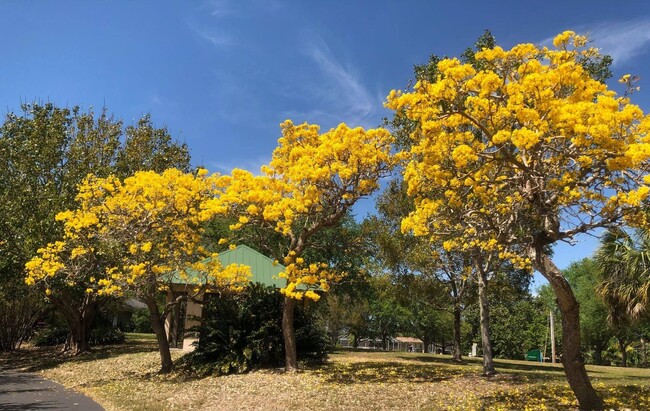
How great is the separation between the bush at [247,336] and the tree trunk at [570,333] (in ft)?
28.1

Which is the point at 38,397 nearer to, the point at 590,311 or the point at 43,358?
the point at 43,358

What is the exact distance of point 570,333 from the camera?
7.63m

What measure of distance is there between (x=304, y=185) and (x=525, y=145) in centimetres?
641

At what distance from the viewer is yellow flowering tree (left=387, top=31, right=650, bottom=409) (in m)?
7.17

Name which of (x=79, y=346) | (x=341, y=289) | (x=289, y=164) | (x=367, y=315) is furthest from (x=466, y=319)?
(x=289, y=164)

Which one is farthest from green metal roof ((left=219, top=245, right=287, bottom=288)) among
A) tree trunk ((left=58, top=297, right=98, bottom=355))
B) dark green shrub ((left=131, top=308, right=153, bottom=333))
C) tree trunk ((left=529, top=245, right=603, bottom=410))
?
dark green shrub ((left=131, top=308, right=153, bottom=333))

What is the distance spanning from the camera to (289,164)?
43.9 ft

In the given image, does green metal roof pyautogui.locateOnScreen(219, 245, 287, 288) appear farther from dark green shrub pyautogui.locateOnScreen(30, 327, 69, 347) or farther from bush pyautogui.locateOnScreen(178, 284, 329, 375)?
dark green shrub pyautogui.locateOnScreen(30, 327, 69, 347)

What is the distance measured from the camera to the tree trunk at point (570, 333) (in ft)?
24.7

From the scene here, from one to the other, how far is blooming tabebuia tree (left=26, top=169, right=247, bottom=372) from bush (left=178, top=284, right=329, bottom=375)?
0.80 metres

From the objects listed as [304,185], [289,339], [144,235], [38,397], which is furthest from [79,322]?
[304,185]

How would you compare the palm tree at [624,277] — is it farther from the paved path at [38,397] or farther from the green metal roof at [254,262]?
the paved path at [38,397]

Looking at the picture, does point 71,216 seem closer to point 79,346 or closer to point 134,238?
point 134,238

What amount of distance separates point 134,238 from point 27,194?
7.21 meters
